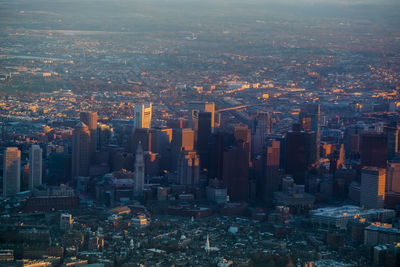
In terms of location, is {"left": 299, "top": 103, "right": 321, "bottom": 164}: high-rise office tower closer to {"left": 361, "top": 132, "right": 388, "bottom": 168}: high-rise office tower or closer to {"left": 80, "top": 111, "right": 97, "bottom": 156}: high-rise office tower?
{"left": 361, "top": 132, "right": 388, "bottom": 168}: high-rise office tower

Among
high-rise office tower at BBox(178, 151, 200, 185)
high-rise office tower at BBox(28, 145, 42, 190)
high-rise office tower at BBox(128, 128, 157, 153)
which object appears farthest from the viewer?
high-rise office tower at BBox(128, 128, 157, 153)

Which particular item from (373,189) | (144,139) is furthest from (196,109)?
(373,189)

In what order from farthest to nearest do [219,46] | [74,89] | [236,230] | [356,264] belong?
1. [219,46]
2. [74,89]
3. [236,230]
4. [356,264]

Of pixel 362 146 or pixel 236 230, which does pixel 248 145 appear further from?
pixel 236 230

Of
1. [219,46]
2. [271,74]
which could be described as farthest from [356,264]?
[219,46]

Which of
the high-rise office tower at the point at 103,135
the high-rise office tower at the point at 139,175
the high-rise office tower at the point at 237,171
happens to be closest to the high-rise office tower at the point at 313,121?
the high-rise office tower at the point at 237,171

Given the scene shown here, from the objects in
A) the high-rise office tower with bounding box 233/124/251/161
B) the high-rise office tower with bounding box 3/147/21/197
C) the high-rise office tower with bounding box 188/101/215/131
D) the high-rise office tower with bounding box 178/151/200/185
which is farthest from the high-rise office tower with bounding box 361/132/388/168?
the high-rise office tower with bounding box 3/147/21/197

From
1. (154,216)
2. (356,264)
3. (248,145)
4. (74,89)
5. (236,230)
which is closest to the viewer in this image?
(356,264)
